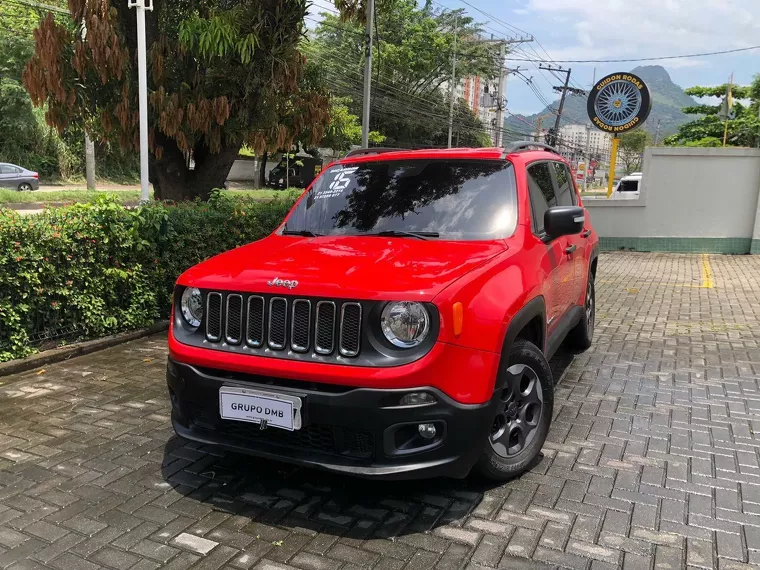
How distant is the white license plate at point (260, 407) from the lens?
2.90m

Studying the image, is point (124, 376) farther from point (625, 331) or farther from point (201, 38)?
point (625, 331)

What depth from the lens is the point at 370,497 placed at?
3.30 m

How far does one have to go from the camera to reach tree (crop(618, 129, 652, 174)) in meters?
71.9

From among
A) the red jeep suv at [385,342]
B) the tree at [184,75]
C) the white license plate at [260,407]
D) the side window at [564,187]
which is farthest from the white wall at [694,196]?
the white license plate at [260,407]

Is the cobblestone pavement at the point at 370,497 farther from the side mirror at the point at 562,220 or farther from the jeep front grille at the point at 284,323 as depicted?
the side mirror at the point at 562,220

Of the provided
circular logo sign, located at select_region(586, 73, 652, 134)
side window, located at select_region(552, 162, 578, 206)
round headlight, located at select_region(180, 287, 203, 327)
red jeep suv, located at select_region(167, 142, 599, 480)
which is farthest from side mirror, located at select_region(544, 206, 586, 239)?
circular logo sign, located at select_region(586, 73, 652, 134)

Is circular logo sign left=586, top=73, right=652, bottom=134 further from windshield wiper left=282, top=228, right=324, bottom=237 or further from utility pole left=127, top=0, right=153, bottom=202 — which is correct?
windshield wiper left=282, top=228, right=324, bottom=237

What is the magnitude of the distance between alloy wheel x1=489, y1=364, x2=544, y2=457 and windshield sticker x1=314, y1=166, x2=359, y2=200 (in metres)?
1.77

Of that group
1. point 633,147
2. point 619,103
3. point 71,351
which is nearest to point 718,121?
point 619,103

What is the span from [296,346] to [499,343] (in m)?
0.99

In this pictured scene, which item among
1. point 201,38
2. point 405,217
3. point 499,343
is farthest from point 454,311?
point 201,38

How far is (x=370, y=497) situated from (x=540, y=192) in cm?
238

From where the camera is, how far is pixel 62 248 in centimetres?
545

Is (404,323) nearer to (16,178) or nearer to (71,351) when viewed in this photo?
(71,351)
